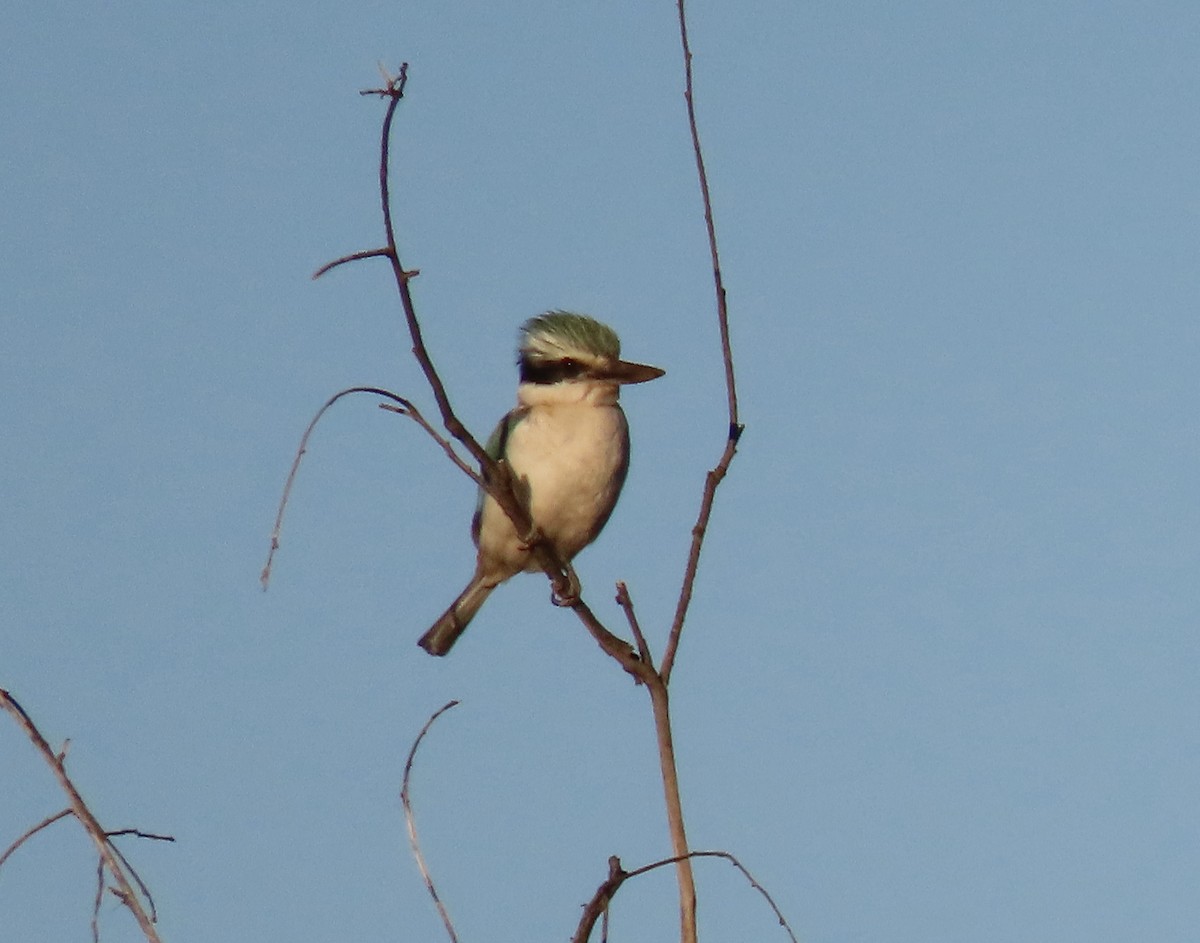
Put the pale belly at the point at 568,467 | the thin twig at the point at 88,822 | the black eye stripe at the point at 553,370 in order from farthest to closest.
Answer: the black eye stripe at the point at 553,370 < the pale belly at the point at 568,467 < the thin twig at the point at 88,822

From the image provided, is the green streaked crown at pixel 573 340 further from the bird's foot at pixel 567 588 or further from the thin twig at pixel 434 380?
the thin twig at pixel 434 380

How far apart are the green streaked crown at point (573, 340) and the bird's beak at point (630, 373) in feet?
0.24

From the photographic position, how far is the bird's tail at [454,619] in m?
7.74

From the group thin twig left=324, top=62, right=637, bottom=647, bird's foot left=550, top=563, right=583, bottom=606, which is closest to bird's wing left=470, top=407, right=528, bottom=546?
bird's foot left=550, top=563, right=583, bottom=606

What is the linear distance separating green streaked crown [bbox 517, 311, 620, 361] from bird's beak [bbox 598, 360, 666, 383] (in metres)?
0.07

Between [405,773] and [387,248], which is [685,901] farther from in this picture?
[387,248]

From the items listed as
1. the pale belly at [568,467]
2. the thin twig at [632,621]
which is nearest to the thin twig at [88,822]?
the thin twig at [632,621]

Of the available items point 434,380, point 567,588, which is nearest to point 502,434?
point 567,588

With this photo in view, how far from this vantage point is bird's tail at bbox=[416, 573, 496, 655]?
7738 millimetres

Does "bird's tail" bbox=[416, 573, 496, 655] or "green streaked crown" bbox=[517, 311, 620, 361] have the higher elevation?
"green streaked crown" bbox=[517, 311, 620, 361]

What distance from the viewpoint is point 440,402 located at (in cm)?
311

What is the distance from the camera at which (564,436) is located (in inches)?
273

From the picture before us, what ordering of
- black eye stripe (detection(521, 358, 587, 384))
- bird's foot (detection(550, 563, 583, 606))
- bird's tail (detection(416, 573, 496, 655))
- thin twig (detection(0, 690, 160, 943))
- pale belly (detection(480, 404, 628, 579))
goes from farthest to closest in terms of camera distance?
bird's tail (detection(416, 573, 496, 655)) → black eye stripe (detection(521, 358, 587, 384)) → pale belly (detection(480, 404, 628, 579)) → bird's foot (detection(550, 563, 583, 606)) → thin twig (detection(0, 690, 160, 943))

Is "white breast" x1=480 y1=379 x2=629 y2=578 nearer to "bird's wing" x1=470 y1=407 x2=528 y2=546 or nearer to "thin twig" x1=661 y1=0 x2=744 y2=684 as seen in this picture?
"bird's wing" x1=470 y1=407 x2=528 y2=546
